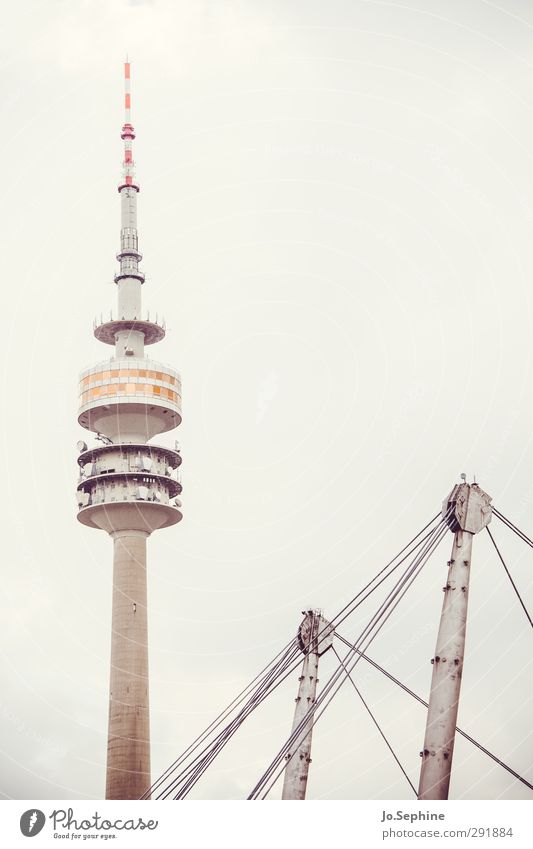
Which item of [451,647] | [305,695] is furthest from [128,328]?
[451,647]

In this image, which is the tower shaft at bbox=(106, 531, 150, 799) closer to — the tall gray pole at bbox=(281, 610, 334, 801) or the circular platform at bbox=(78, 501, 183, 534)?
the circular platform at bbox=(78, 501, 183, 534)

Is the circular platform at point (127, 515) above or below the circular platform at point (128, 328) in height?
below

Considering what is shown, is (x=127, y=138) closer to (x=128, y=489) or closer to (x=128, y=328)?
(x=128, y=328)

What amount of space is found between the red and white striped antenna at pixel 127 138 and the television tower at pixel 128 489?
2.39 m

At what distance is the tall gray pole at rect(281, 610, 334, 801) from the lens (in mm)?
71938

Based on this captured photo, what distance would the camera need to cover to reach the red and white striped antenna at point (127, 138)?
499ft

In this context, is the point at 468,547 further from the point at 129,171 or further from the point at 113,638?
the point at 129,171

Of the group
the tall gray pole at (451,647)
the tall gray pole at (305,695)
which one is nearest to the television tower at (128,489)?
the tall gray pole at (305,695)

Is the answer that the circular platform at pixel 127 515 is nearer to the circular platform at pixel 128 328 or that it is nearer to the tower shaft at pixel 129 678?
the tower shaft at pixel 129 678

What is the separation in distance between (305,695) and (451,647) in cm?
1397

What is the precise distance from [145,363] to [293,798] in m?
78.5

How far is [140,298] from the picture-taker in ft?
500
